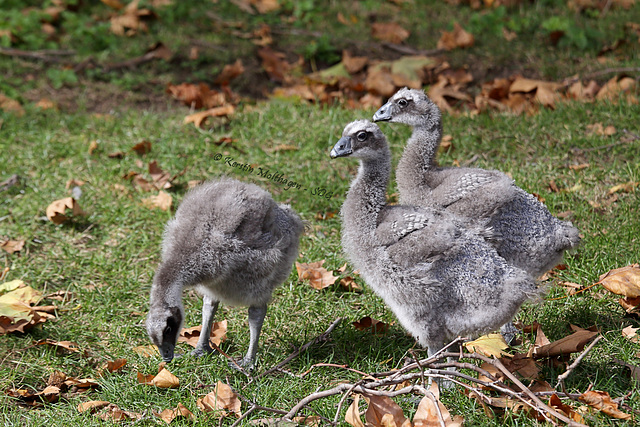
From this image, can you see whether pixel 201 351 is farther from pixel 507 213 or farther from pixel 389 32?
pixel 389 32

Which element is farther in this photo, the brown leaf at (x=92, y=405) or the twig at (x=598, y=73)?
the twig at (x=598, y=73)

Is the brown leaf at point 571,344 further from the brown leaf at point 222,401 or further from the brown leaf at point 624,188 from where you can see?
the brown leaf at point 624,188

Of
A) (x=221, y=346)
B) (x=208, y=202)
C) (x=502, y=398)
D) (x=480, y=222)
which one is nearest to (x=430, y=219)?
(x=480, y=222)

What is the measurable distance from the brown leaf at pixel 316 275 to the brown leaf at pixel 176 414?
1.51 meters

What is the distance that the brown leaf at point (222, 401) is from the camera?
374 centimetres

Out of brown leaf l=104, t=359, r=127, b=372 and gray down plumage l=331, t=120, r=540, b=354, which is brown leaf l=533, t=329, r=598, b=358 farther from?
brown leaf l=104, t=359, r=127, b=372

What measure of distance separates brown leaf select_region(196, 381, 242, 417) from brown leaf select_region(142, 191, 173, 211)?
2.27m

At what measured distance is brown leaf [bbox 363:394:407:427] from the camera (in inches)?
133

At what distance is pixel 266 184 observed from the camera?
20.0ft

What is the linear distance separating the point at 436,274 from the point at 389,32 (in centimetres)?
577

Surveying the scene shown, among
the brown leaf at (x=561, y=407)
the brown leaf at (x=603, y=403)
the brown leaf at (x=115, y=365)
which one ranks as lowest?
the brown leaf at (x=115, y=365)

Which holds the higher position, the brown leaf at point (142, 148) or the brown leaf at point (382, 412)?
the brown leaf at point (382, 412)

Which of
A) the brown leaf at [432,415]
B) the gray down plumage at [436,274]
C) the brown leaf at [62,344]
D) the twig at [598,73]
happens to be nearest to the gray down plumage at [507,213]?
the gray down plumage at [436,274]

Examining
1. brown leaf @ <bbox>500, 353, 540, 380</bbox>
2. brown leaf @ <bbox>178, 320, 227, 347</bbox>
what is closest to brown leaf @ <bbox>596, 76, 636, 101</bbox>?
brown leaf @ <bbox>500, 353, 540, 380</bbox>
